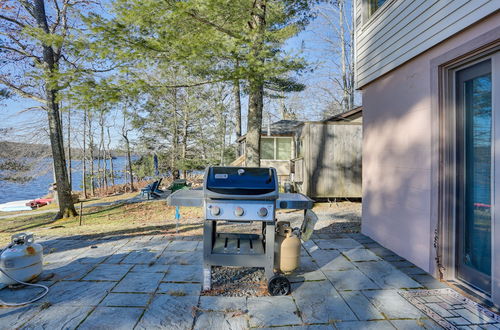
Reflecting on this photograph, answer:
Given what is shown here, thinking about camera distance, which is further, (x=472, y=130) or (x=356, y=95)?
(x=356, y=95)

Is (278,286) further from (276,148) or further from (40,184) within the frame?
(40,184)

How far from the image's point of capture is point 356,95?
1981 centimetres

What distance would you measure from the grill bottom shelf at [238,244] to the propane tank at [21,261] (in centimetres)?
181

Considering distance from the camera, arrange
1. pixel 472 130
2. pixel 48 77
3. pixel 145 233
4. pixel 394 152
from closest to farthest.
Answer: pixel 472 130 < pixel 394 152 < pixel 145 233 < pixel 48 77

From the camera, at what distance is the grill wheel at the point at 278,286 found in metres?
2.58

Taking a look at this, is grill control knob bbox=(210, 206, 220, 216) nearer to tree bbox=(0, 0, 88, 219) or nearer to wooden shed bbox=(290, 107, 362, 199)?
wooden shed bbox=(290, 107, 362, 199)

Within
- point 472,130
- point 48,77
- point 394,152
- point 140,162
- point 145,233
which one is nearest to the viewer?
point 472,130

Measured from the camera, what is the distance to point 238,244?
2.99 metres

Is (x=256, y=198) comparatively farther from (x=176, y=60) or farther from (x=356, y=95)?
(x=356, y=95)

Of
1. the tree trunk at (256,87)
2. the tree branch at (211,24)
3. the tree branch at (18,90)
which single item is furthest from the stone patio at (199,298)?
the tree branch at (18,90)

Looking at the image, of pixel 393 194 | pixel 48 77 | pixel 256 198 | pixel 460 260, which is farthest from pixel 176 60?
pixel 460 260

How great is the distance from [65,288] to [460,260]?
398 cm

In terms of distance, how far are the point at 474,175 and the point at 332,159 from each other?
18.7 ft

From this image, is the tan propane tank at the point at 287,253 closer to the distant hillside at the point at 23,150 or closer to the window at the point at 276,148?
the window at the point at 276,148
